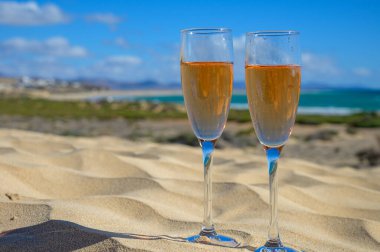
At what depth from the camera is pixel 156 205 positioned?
8.20ft

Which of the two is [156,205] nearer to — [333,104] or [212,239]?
[212,239]

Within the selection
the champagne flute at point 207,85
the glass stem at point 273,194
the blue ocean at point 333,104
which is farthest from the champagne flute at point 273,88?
the blue ocean at point 333,104

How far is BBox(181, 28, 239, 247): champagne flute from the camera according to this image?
1.97 m

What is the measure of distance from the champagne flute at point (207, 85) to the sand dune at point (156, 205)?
Answer: 185 millimetres

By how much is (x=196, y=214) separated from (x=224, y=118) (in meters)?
0.80

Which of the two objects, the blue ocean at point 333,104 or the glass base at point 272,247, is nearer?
the glass base at point 272,247

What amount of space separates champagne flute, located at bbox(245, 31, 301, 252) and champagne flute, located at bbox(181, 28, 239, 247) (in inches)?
4.2

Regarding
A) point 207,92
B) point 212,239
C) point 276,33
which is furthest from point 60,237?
point 276,33

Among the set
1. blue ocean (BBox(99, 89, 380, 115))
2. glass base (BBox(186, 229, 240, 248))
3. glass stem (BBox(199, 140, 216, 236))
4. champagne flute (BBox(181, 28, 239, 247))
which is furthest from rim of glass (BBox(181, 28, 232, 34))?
blue ocean (BBox(99, 89, 380, 115))

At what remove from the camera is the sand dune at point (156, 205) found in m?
1.98

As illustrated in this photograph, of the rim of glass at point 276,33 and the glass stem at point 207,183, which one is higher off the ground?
the rim of glass at point 276,33

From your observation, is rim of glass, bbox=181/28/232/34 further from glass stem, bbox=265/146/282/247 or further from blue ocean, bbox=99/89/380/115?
blue ocean, bbox=99/89/380/115

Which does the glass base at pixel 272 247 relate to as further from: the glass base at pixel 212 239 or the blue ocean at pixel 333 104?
the blue ocean at pixel 333 104

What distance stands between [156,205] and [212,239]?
1.76ft
